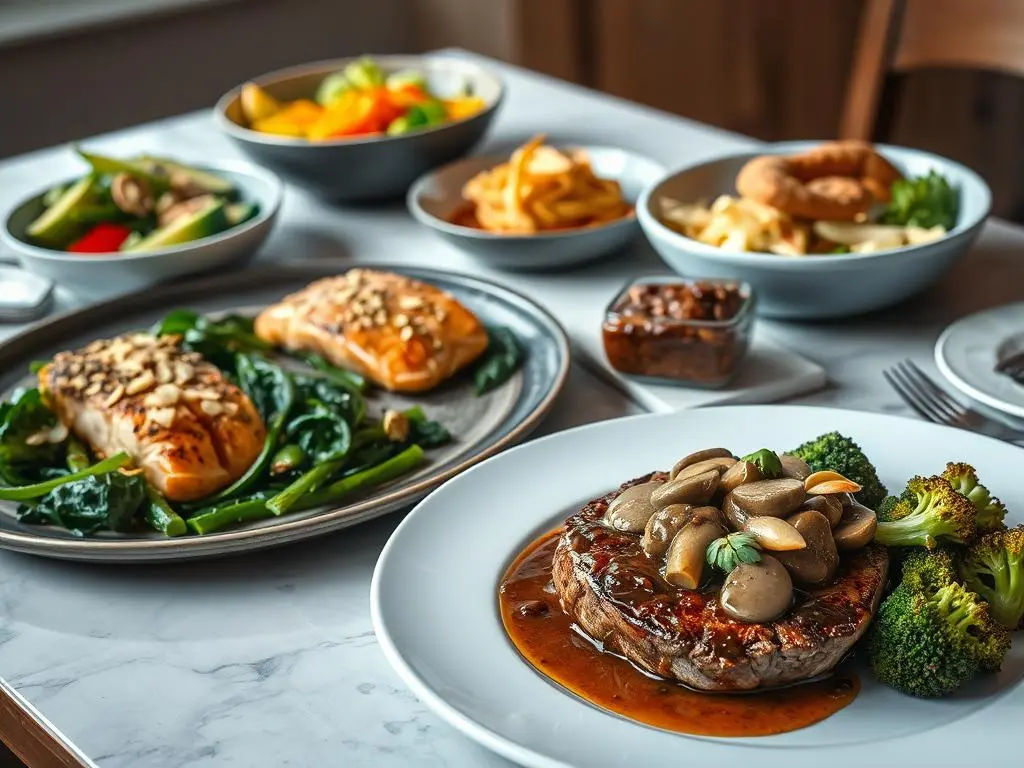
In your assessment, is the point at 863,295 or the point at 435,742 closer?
the point at 435,742

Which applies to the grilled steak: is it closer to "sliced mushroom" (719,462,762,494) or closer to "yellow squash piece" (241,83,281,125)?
"sliced mushroom" (719,462,762,494)

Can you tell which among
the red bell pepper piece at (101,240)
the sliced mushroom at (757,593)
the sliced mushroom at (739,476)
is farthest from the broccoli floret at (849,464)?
the red bell pepper piece at (101,240)

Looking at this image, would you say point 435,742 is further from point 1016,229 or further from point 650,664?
point 1016,229

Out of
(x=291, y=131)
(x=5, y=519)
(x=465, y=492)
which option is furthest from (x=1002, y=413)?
(x=291, y=131)

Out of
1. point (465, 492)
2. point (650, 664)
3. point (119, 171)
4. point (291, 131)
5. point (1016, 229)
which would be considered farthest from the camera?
point (291, 131)

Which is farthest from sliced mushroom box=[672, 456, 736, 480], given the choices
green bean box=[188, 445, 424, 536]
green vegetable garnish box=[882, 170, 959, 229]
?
green vegetable garnish box=[882, 170, 959, 229]

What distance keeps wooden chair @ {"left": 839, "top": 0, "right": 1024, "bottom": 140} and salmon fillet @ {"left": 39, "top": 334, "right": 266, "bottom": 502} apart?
6.92ft

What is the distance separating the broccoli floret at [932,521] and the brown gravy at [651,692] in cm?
17

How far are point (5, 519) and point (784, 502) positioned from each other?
1050mm

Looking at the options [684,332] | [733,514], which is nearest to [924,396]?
[684,332]

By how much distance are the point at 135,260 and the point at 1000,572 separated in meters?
1.73

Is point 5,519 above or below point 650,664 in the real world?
below

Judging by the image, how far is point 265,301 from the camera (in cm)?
237

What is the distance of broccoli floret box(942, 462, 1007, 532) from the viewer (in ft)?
4.53
